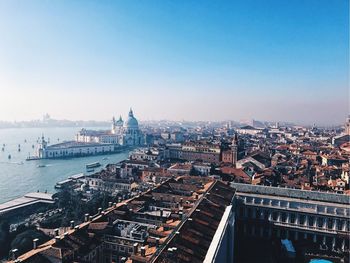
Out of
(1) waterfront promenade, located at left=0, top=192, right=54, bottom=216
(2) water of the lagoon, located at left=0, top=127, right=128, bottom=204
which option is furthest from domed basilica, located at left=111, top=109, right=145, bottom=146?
(1) waterfront promenade, located at left=0, top=192, right=54, bottom=216

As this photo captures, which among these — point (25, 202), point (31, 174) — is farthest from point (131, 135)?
point (25, 202)

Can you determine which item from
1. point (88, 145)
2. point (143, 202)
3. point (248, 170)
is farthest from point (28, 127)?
point (143, 202)

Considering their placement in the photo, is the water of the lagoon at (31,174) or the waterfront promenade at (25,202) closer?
the waterfront promenade at (25,202)

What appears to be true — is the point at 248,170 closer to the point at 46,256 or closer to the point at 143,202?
the point at 143,202

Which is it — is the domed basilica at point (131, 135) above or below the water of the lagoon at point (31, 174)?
above

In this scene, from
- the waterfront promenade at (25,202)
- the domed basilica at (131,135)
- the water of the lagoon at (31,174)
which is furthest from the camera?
the domed basilica at (131,135)

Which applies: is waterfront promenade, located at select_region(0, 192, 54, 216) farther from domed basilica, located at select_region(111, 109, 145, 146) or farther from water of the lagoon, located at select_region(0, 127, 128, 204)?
domed basilica, located at select_region(111, 109, 145, 146)

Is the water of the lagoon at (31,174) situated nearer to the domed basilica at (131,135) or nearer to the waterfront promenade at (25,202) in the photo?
the waterfront promenade at (25,202)

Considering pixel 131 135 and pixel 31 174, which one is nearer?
pixel 31 174

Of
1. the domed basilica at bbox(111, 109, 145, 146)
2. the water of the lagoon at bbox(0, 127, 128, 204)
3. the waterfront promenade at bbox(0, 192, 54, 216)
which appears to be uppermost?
the domed basilica at bbox(111, 109, 145, 146)

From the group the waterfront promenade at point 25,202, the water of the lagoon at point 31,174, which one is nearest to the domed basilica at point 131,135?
the water of the lagoon at point 31,174

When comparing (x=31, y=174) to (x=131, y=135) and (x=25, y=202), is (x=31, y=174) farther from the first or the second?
(x=131, y=135)
